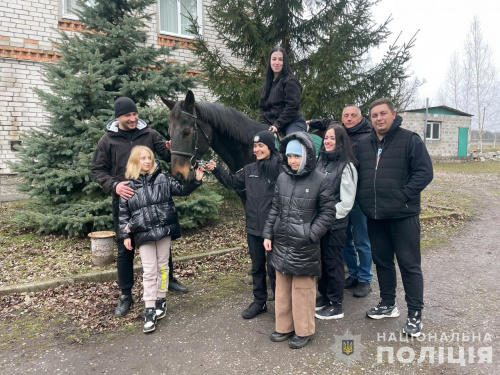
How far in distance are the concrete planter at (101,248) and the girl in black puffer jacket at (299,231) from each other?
2.93 metres

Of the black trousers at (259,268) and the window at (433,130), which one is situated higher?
the window at (433,130)

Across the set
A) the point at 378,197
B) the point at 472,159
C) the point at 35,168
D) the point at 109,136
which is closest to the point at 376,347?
the point at 378,197

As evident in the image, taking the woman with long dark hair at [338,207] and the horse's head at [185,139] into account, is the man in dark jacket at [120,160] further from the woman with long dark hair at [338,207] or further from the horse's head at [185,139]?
the woman with long dark hair at [338,207]

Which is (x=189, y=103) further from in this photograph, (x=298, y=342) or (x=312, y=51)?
(x=312, y=51)

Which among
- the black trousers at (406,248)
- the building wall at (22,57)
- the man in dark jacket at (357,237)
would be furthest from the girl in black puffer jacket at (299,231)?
the building wall at (22,57)

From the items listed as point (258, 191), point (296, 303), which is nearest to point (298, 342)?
point (296, 303)

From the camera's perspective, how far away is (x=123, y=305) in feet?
12.0

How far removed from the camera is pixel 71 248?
563cm

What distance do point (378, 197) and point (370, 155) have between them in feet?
1.43

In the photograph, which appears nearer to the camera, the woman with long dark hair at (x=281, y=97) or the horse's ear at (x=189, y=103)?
the horse's ear at (x=189, y=103)

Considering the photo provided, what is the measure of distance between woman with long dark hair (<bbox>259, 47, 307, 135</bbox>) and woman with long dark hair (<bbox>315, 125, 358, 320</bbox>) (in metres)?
0.86

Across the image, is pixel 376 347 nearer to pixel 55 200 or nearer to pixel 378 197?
pixel 378 197

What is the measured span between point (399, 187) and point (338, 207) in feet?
1.96

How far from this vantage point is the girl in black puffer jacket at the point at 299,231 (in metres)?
2.85
